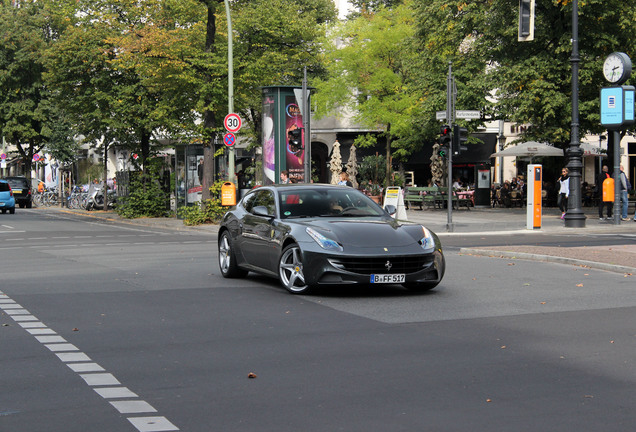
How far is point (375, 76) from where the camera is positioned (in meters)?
52.6

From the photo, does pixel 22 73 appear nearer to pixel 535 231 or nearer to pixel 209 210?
pixel 209 210

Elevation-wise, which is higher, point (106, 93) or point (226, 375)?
point (106, 93)

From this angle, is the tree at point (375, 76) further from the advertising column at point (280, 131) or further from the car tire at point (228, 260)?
the car tire at point (228, 260)

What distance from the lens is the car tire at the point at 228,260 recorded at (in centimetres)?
1362

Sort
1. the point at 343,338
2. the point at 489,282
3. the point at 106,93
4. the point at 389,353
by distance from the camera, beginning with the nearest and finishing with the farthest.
→ the point at 389,353
the point at 343,338
the point at 489,282
the point at 106,93

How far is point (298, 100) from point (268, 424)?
86.3 feet

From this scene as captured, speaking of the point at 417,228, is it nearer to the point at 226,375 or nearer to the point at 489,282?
the point at 489,282

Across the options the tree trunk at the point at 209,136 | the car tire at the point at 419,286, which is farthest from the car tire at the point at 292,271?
the tree trunk at the point at 209,136

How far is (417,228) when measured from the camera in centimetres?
1164

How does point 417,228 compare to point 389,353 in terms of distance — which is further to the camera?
point 417,228

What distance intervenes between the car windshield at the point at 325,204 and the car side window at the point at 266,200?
0.49ft

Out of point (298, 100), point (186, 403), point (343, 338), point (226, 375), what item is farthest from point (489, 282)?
point (298, 100)

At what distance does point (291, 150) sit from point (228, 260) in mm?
18940

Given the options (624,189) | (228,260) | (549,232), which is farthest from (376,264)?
(624,189)
